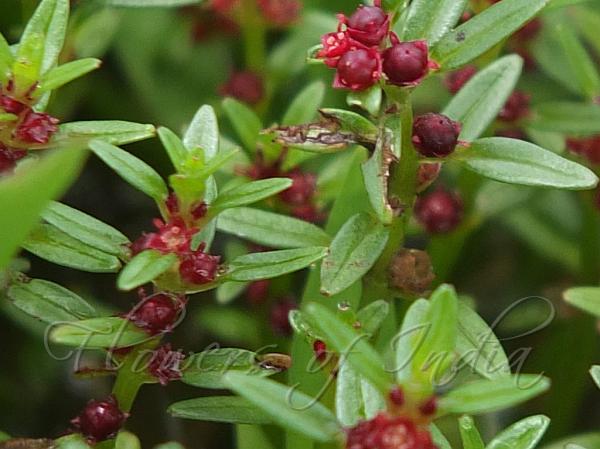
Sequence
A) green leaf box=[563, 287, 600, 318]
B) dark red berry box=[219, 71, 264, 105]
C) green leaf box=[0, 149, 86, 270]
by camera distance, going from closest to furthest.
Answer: green leaf box=[0, 149, 86, 270] → green leaf box=[563, 287, 600, 318] → dark red berry box=[219, 71, 264, 105]

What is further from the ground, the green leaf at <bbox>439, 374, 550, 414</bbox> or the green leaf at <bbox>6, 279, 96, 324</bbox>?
the green leaf at <bbox>439, 374, 550, 414</bbox>

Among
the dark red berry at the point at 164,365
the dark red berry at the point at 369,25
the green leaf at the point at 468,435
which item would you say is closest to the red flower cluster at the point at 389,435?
the green leaf at the point at 468,435

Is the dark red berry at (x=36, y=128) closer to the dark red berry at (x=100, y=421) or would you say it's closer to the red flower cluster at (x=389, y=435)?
the dark red berry at (x=100, y=421)

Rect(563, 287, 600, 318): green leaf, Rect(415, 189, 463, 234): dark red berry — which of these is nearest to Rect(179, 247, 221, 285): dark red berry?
Rect(563, 287, 600, 318): green leaf

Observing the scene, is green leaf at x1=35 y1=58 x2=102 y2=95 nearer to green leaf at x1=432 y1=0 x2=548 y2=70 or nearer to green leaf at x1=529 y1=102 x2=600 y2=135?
green leaf at x1=432 y1=0 x2=548 y2=70

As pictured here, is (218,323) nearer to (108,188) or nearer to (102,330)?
(108,188)

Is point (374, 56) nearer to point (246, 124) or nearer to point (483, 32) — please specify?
point (483, 32)

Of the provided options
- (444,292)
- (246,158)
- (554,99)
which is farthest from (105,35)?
(444,292)
